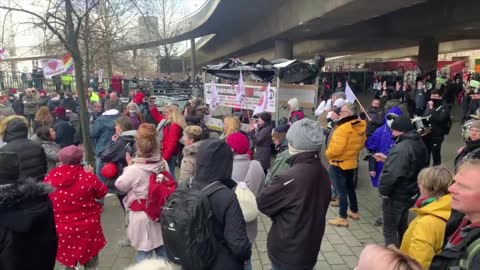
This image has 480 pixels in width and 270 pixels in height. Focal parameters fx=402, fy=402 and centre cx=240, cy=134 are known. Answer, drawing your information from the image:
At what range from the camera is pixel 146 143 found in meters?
4.16

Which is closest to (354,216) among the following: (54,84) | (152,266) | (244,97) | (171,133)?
(171,133)

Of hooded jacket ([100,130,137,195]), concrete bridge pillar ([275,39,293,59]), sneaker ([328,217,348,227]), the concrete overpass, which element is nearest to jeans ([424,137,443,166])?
sneaker ([328,217,348,227])

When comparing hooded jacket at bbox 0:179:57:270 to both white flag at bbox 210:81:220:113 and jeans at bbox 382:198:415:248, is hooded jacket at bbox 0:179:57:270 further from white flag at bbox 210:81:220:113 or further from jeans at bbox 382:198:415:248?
white flag at bbox 210:81:220:113

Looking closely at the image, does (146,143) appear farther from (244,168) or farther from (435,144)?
(435,144)

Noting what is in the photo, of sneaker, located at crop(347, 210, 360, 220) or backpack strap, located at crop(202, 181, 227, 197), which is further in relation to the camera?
sneaker, located at crop(347, 210, 360, 220)

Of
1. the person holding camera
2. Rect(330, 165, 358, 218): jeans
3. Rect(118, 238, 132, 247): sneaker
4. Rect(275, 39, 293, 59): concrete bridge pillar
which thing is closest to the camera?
Rect(118, 238, 132, 247): sneaker

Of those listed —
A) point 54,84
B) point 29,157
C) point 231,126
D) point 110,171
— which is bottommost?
point 110,171

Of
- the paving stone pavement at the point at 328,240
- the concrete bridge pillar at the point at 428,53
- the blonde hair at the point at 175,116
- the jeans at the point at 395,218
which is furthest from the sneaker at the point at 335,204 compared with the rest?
the concrete bridge pillar at the point at 428,53

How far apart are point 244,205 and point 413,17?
23.0m

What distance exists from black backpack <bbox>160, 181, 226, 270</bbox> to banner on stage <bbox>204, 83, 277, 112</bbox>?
6527mm

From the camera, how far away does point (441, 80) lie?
22.5 meters

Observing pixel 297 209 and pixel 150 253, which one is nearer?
pixel 297 209

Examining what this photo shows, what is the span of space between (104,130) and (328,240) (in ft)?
14.7

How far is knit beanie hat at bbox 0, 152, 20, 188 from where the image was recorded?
9.45 feet
